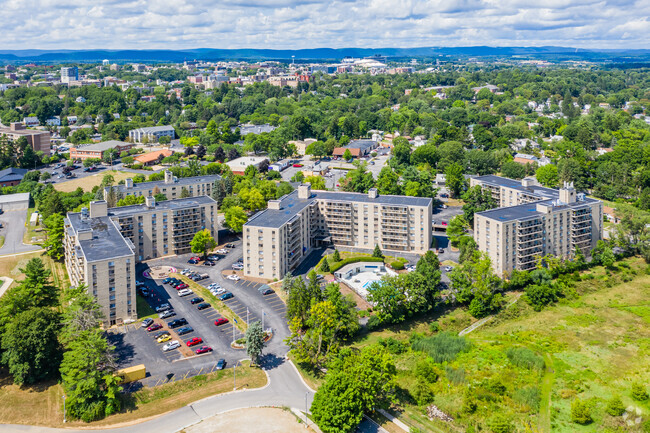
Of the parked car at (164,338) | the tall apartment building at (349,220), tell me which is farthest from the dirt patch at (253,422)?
the tall apartment building at (349,220)

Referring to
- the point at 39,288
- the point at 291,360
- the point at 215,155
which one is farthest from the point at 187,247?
the point at 215,155

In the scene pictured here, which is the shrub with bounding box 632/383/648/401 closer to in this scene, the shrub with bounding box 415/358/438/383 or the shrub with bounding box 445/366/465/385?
the shrub with bounding box 445/366/465/385

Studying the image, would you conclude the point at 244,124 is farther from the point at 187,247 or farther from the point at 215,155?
the point at 187,247

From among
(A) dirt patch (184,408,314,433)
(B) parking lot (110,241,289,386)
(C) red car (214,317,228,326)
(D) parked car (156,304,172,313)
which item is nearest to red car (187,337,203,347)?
(B) parking lot (110,241,289,386)

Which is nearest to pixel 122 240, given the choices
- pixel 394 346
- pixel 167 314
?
pixel 167 314

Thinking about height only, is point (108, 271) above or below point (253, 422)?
above

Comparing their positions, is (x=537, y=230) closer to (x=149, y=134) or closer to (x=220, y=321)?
(x=220, y=321)
